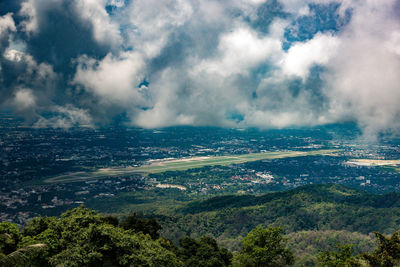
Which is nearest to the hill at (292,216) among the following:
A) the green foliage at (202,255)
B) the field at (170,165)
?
the green foliage at (202,255)

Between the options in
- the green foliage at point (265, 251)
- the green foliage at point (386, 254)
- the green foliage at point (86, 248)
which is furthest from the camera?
the green foliage at point (265, 251)

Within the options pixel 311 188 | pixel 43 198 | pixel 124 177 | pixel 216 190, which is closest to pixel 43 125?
pixel 124 177

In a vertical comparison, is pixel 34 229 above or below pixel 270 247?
above

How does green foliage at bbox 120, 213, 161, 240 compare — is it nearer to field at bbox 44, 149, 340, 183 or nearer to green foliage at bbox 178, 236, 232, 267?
green foliage at bbox 178, 236, 232, 267

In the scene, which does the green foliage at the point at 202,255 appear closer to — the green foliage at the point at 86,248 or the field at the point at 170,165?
the green foliage at the point at 86,248

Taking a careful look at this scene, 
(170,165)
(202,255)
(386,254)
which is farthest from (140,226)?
(170,165)

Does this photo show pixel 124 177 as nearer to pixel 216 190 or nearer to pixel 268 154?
pixel 216 190

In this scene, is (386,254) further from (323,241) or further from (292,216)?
(292,216)
